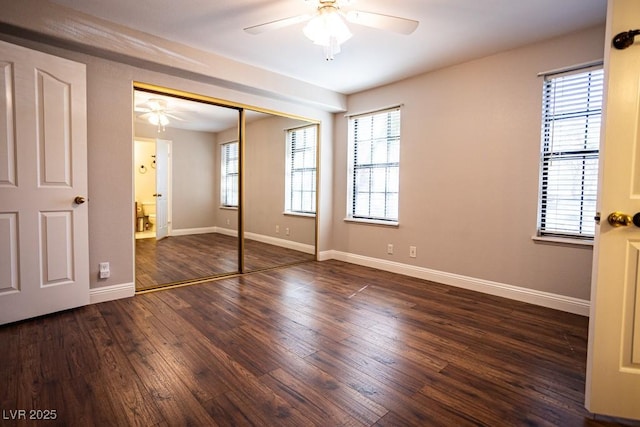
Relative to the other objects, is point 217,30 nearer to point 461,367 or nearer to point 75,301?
point 75,301

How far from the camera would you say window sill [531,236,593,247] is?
2755 mm

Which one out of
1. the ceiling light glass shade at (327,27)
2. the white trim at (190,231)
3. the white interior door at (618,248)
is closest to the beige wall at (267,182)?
the white trim at (190,231)

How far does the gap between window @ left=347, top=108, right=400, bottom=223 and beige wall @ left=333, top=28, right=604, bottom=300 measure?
6.3 inches

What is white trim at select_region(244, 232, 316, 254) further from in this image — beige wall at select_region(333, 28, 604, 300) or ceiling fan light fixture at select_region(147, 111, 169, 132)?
ceiling fan light fixture at select_region(147, 111, 169, 132)

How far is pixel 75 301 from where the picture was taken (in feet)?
9.01

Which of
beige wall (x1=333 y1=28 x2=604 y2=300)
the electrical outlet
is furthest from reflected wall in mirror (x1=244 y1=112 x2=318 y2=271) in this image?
the electrical outlet

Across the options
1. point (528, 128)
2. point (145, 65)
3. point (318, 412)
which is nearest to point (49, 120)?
point (145, 65)

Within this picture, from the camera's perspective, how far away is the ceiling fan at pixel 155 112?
4.29 meters

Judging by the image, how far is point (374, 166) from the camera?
14.6 ft

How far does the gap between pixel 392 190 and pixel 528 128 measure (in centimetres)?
165

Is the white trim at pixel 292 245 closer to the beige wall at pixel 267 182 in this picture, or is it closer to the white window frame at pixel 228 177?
the beige wall at pixel 267 182

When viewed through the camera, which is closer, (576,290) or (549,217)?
(576,290)

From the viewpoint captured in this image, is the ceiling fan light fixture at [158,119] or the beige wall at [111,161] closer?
the beige wall at [111,161]

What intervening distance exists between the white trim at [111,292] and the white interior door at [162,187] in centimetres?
256
